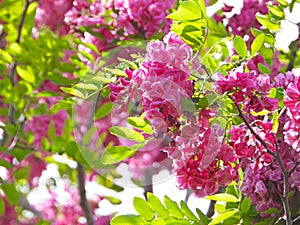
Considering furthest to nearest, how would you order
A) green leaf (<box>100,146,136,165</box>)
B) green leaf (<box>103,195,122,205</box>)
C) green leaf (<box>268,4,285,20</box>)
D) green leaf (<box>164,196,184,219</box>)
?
1. green leaf (<box>103,195,122,205</box>)
2. green leaf (<box>268,4,285,20</box>)
3. green leaf (<box>164,196,184,219</box>)
4. green leaf (<box>100,146,136,165</box>)

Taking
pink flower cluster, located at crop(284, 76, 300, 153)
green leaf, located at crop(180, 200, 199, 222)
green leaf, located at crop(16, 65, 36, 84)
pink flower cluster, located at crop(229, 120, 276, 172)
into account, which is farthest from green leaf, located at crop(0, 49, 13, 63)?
pink flower cluster, located at crop(284, 76, 300, 153)

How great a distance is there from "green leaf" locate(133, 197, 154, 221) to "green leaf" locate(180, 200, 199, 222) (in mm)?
81

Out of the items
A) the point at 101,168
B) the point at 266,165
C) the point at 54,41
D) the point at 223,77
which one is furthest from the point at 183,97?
the point at 54,41

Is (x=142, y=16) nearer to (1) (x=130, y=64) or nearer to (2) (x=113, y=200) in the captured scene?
(2) (x=113, y=200)

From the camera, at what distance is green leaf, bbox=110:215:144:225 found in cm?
184

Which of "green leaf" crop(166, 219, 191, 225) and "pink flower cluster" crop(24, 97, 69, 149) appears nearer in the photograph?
"green leaf" crop(166, 219, 191, 225)

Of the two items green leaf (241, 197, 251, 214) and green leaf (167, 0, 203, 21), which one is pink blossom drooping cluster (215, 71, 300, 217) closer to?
green leaf (241, 197, 251, 214)

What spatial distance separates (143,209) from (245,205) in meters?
0.24

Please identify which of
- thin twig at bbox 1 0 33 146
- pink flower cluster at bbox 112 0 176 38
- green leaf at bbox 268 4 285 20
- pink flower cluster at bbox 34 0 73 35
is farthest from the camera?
pink flower cluster at bbox 34 0 73 35

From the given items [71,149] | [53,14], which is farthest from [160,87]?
[53,14]

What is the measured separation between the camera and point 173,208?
186 centimetres

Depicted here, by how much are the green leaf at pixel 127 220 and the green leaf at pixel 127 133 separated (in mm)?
226

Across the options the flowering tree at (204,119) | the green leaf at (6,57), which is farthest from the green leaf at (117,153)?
the green leaf at (6,57)

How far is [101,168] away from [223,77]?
3.89 ft
